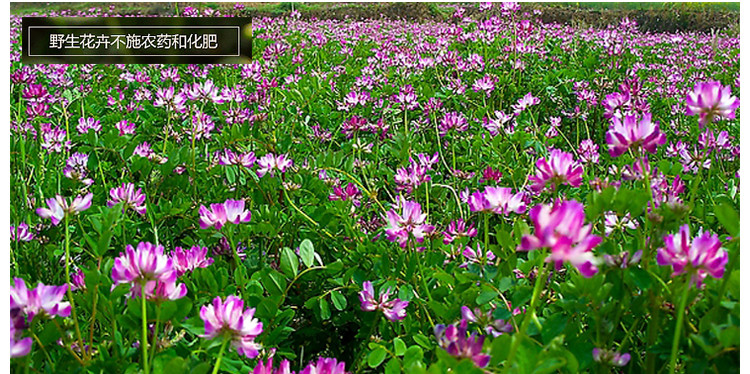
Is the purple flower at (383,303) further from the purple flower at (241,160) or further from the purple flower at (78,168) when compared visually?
the purple flower at (78,168)

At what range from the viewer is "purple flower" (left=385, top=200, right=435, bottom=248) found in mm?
1078

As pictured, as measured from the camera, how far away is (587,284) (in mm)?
777

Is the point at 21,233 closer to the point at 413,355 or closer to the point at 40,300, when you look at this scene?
the point at 40,300

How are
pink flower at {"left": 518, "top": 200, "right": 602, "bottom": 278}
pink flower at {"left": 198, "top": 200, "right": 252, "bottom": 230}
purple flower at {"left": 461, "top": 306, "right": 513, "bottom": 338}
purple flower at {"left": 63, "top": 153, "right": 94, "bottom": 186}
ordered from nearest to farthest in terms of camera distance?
pink flower at {"left": 518, "top": 200, "right": 602, "bottom": 278} < purple flower at {"left": 461, "top": 306, "right": 513, "bottom": 338} < pink flower at {"left": 198, "top": 200, "right": 252, "bottom": 230} < purple flower at {"left": 63, "top": 153, "right": 94, "bottom": 186}

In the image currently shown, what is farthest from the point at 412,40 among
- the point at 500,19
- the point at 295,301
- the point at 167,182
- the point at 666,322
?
the point at 666,322

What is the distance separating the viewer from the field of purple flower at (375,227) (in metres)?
0.74

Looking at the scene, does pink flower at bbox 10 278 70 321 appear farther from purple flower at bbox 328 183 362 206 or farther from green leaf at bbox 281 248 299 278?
purple flower at bbox 328 183 362 206

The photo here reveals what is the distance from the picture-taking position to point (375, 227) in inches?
55.8

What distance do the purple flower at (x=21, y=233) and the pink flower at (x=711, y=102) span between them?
1141 millimetres

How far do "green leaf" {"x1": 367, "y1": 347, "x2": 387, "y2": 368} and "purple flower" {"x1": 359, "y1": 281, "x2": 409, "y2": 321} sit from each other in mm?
95

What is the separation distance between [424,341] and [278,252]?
20.9 inches

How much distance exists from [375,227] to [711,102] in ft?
2.55

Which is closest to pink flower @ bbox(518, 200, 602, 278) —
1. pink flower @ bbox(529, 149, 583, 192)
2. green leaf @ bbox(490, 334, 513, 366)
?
green leaf @ bbox(490, 334, 513, 366)

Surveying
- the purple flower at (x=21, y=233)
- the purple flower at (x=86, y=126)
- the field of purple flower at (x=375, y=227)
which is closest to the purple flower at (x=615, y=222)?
the field of purple flower at (x=375, y=227)
